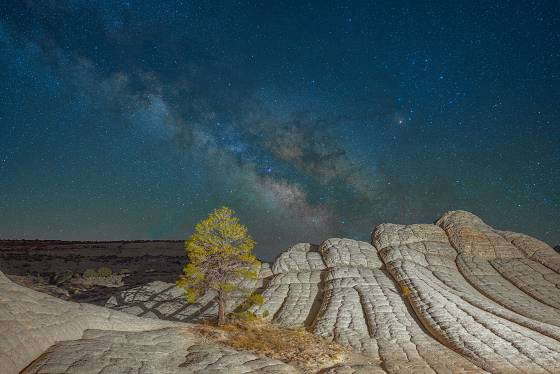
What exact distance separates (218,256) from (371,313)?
476 inches

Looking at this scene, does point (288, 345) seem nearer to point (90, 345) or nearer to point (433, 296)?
point (90, 345)

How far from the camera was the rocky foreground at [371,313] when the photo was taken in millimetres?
10727

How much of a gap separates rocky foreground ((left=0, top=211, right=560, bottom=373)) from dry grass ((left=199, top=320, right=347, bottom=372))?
92cm

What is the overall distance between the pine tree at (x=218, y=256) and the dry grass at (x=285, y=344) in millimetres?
2731

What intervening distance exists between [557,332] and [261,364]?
775 inches

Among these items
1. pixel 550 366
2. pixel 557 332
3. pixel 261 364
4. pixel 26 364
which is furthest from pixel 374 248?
pixel 26 364

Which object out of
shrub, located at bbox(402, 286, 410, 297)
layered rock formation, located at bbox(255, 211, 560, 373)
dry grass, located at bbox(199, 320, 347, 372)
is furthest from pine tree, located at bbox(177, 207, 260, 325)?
shrub, located at bbox(402, 286, 410, 297)

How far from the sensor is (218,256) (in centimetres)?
2056

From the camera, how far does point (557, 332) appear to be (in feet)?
65.1

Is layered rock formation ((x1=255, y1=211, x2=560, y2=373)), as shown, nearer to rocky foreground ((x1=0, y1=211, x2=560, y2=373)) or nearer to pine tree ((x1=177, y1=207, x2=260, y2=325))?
rocky foreground ((x1=0, y1=211, x2=560, y2=373))

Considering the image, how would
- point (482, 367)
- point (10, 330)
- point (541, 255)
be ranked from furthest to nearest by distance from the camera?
point (541, 255)
point (482, 367)
point (10, 330)

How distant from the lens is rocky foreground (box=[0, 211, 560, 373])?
10.7m

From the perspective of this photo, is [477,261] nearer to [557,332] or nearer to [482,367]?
[557,332]

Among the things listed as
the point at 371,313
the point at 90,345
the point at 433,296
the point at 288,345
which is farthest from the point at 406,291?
the point at 90,345
